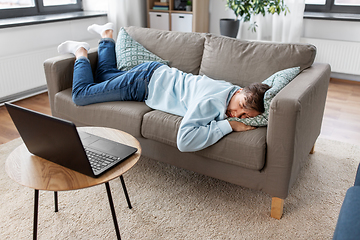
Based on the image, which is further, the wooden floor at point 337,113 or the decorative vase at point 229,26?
the decorative vase at point 229,26

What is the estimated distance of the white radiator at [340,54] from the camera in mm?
3475

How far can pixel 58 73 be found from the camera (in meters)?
2.10

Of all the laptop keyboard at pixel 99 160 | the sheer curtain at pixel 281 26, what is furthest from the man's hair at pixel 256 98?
the sheer curtain at pixel 281 26

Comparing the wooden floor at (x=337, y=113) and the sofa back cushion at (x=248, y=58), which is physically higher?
the sofa back cushion at (x=248, y=58)

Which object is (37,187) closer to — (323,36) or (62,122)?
(62,122)

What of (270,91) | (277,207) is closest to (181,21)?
(270,91)

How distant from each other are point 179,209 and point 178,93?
2.16 feet

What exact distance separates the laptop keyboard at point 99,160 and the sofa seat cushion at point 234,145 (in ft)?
1.55

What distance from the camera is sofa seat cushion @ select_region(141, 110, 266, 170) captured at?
4.84ft

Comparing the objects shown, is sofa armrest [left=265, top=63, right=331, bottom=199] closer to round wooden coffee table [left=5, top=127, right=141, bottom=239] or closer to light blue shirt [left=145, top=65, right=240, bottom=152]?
light blue shirt [left=145, top=65, right=240, bottom=152]

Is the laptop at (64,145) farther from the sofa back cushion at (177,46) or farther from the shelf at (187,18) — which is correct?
the shelf at (187,18)

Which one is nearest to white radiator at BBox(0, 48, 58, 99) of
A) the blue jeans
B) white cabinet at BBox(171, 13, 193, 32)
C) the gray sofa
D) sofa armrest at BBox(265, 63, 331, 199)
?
the gray sofa

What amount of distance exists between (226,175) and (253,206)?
218 millimetres

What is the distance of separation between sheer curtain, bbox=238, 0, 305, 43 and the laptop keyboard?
301 cm
